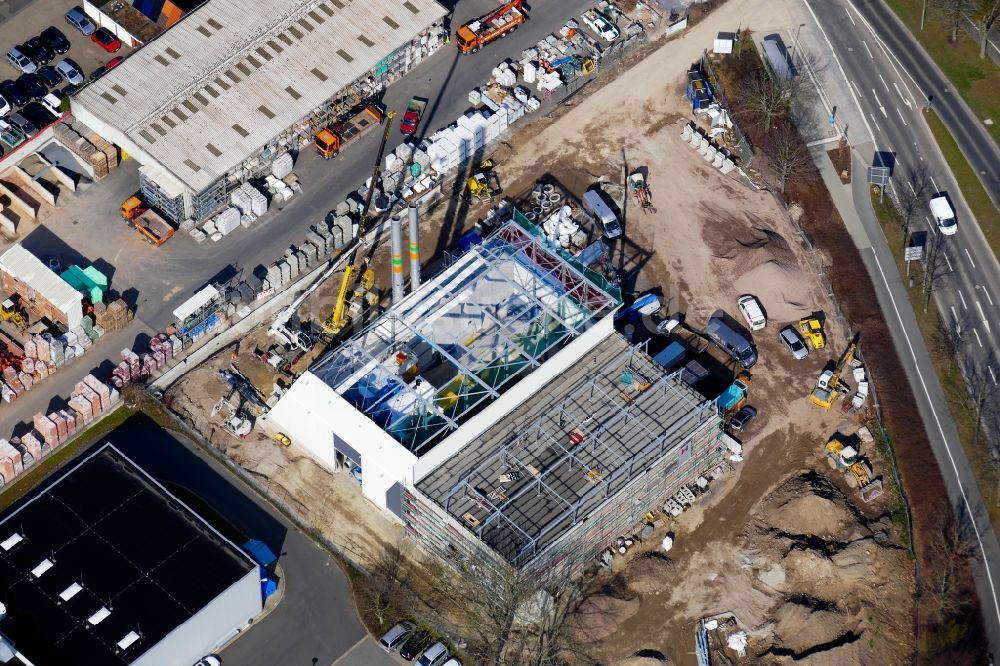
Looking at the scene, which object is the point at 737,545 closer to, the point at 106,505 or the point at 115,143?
the point at 106,505

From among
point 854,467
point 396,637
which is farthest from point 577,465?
point 854,467

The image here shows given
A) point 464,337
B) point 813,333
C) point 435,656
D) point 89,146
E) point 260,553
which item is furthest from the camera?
point 89,146

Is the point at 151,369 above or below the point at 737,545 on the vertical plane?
above

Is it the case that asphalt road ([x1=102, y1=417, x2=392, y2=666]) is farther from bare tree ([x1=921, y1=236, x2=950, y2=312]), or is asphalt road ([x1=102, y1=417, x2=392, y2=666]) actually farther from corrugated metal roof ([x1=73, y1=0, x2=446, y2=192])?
bare tree ([x1=921, y1=236, x2=950, y2=312])

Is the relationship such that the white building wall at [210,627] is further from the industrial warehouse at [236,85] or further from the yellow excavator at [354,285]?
the industrial warehouse at [236,85]

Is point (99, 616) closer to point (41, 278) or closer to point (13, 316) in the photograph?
point (13, 316)

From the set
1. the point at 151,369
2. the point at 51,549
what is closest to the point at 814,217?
the point at 151,369

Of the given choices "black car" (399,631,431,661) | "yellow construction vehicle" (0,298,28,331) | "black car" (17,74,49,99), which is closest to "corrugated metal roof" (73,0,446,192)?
"black car" (17,74,49,99)
